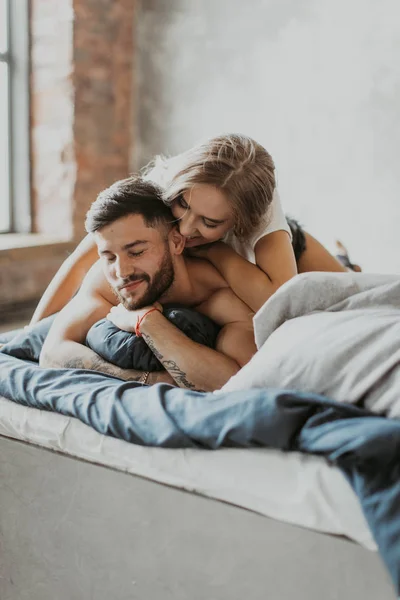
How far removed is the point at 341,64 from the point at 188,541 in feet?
9.30

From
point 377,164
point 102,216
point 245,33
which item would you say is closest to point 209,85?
point 245,33

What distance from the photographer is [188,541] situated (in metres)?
1.29

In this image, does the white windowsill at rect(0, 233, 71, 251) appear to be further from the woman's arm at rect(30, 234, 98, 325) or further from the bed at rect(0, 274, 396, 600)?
the bed at rect(0, 274, 396, 600)

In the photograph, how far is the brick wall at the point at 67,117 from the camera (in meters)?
3.59

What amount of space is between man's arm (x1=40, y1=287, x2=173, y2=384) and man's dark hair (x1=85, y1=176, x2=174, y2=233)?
0.24 m

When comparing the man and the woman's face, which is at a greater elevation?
the woman's face

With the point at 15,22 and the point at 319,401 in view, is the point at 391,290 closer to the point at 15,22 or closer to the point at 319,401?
the point at 319,401

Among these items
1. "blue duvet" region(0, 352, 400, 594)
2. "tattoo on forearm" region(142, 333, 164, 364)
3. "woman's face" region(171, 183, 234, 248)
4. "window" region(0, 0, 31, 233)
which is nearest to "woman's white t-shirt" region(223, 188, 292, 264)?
"woman's face" region(171, 183, 234, 248)

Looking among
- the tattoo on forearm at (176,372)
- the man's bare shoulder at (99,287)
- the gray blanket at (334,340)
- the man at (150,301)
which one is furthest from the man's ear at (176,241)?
the gray blanket at (334,340)

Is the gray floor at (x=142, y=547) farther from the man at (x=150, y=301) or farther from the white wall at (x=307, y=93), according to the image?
the white wall at (x=307, y=93)

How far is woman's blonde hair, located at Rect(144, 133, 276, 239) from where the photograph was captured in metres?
1.82

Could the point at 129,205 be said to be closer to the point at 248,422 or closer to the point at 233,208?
the point at 233,208

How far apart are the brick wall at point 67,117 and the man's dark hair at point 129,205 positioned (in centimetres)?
180

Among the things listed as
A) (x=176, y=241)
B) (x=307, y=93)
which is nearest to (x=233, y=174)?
(x=176, y=241)
